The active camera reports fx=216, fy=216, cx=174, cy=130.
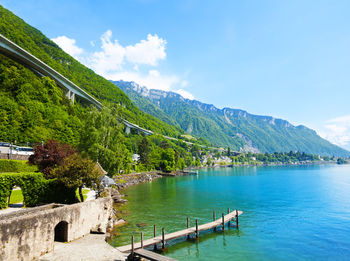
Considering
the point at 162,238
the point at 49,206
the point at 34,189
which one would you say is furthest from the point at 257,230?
the point at 34,189

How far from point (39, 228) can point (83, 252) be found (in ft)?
12.2

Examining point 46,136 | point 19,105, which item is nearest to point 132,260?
point 46,136

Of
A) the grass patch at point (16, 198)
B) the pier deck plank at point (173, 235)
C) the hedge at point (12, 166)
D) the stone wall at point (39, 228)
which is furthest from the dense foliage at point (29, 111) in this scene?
the pier deck plank at point (173, 235)

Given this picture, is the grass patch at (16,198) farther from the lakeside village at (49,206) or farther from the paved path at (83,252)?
the paved path at (83,252)

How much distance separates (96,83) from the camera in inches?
7372

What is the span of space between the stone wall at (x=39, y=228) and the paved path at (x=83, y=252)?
2.17ft

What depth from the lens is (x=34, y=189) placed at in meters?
22.5

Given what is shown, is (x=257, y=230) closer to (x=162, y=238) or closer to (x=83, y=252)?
(x=162, y=238)

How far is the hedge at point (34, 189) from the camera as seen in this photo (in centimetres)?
2103

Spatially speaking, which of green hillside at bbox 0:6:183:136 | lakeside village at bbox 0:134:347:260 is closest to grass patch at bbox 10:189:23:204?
lakeside village at bbox 0:134:347:260

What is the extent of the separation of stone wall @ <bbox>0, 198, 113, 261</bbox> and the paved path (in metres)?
0.66

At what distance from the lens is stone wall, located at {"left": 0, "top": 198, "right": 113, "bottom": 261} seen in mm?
13031

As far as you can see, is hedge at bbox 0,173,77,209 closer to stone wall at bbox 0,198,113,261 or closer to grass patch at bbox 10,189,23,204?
grass patch at bbox 10,189,23,204

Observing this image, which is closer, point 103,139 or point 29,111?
point 103,139
